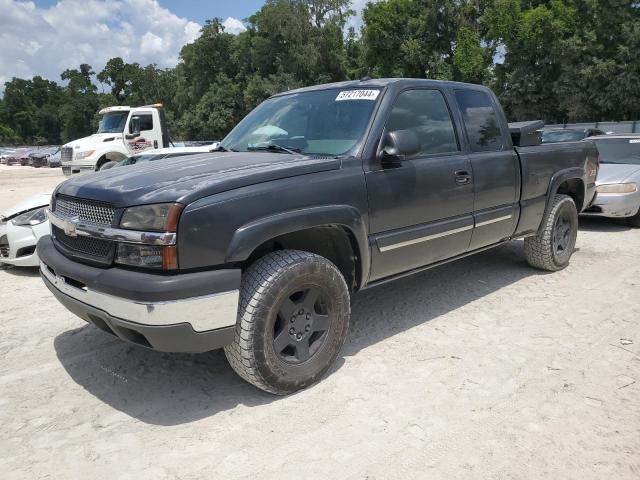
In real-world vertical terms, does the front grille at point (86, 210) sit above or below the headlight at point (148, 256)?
above

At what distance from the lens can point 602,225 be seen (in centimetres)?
880

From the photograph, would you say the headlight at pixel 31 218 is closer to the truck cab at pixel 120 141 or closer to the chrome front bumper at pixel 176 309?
the chrome front bumper at pixel 176 309

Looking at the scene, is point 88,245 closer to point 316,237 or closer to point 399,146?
point 316,237

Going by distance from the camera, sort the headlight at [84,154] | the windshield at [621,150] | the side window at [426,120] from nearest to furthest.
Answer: the side window at [426,120] < the windshield at [621,150] < the headlight at [84,154]

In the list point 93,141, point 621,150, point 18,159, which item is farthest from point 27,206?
point 18,159

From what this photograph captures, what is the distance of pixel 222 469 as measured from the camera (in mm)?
2541

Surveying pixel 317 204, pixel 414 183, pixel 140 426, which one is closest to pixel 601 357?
pixel 414 183

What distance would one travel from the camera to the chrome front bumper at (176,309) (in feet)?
8.82

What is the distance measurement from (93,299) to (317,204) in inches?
54.0

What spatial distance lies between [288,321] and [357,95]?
1774 millimetres

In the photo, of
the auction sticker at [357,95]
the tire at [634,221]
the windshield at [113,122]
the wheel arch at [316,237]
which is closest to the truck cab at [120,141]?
the windshield at [113,122]

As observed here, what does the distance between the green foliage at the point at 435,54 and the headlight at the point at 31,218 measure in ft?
97.5

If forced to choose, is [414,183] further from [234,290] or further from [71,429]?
[71,429]

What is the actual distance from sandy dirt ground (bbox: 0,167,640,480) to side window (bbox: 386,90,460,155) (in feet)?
4.72
